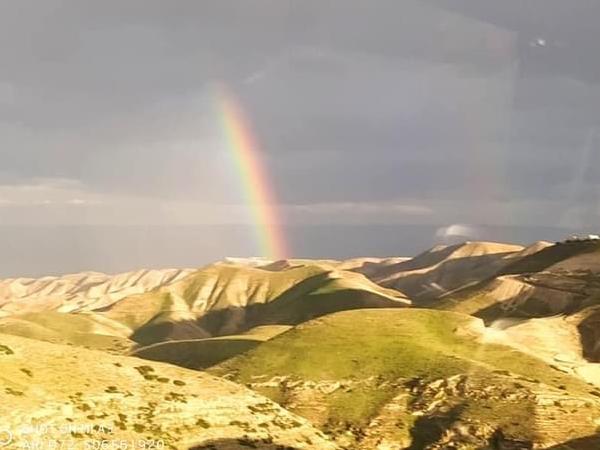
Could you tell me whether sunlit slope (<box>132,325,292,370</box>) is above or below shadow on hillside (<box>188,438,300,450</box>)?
below

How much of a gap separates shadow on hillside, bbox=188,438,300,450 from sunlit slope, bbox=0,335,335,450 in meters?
0.13

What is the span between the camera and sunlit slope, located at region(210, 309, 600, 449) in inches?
3915

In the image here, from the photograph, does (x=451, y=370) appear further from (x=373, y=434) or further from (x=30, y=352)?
(x=30, y=352)

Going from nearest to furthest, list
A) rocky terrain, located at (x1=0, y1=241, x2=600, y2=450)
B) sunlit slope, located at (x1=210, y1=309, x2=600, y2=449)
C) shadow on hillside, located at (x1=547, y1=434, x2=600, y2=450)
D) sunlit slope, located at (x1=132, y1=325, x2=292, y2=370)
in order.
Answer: rocky terrain, located at (x1=0, y1=241, x2=600, y2=450) < shadow on hillside, located at (x1=547, y1=434, x2=600, y2=450) < sunlit slope, located at (x1=210, y1=309, x2=600, y2=449) < sunlit slope, located at (x1=132, y1=325, x2=292, y2=370)

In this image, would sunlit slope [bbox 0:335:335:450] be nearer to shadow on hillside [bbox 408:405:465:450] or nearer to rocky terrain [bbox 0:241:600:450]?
rocky terrain [bbox 0:241:600:450]

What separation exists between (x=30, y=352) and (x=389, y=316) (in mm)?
101815

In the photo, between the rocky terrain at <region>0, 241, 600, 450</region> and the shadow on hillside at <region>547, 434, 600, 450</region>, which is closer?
the rocky terrain at <region>0, 241, 600, 450</region>

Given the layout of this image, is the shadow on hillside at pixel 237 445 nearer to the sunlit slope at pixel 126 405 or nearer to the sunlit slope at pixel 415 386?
the sunlit slope at pixel 126 405

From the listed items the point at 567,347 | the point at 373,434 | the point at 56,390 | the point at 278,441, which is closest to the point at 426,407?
the point at 373,434

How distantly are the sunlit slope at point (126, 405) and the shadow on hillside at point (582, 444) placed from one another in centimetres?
3832

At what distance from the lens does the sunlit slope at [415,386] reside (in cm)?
9944

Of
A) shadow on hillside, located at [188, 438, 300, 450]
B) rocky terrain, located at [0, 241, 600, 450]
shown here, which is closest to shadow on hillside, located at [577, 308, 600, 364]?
rocky terrain, located at [0, 241, 600, 450]

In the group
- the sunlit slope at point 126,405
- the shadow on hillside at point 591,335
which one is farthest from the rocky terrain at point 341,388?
the shadow on hillside at point 591,335

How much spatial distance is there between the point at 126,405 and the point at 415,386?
61148 millimetres
